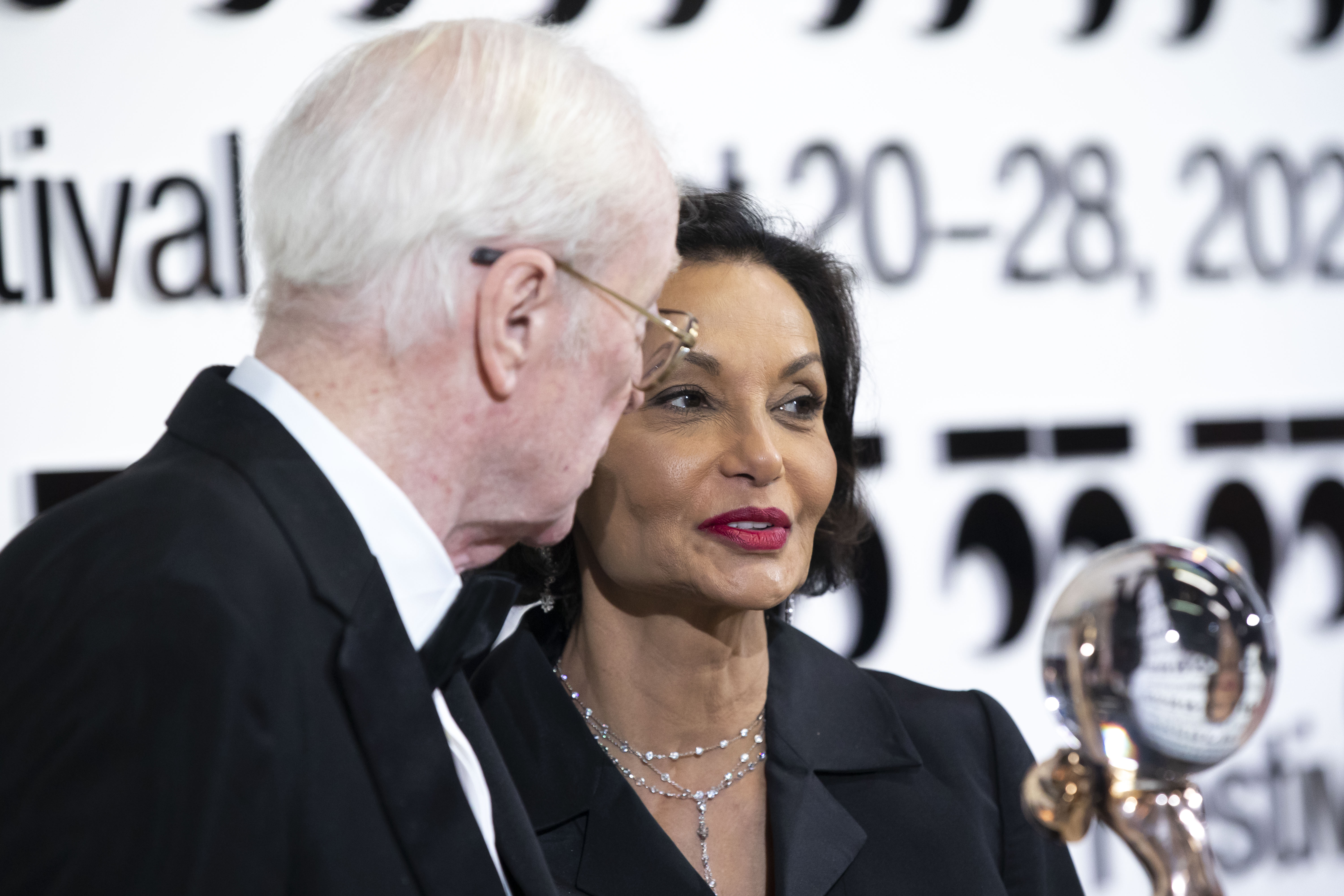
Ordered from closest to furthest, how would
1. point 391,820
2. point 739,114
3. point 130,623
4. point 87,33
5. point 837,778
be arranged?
point 130,623, point 391,820, point 837,778, point 87,33, point 739,114

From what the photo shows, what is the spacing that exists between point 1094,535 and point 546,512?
82.2 inches

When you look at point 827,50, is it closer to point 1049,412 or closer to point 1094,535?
point 1049,412

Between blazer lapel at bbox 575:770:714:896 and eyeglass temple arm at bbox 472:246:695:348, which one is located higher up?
eyeglass temple arm at bbox 472:246:695:348

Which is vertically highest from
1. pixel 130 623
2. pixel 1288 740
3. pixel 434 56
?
pixel 434 56

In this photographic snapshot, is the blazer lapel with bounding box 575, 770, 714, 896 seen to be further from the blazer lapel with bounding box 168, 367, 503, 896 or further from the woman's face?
the blazer lapel with bounding box 168, 367, 503, 896

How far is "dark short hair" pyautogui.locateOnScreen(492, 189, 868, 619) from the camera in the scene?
1.93 metres

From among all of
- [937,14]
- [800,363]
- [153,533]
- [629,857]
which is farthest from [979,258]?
[153,533]

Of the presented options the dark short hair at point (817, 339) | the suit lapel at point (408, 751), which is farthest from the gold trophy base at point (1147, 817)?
the dark short hair at point (817, 339)

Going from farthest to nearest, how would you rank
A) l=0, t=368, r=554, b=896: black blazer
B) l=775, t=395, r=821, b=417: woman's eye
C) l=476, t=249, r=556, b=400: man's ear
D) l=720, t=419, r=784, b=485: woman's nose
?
l=775, t=395, r=821, b=417: woman's eye < l=720, t=419, r=784, b=485: woman's nose < l=476, t=249, r=556, b=400: man's ear < l=0, t=368, r=554, b=896: black blazer

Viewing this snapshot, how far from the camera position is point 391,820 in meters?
0.99

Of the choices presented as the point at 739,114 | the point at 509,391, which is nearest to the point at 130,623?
the point at 509,391

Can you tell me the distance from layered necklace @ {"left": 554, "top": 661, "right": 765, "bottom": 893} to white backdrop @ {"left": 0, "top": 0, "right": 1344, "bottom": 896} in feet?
3.14

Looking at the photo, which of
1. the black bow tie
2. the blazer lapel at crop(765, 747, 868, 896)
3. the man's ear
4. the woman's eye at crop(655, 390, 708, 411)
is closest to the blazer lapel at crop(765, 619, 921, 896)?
the blazer lapel at crop(765, 747, 868, 896)

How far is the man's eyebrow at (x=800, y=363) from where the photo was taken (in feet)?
5.99
